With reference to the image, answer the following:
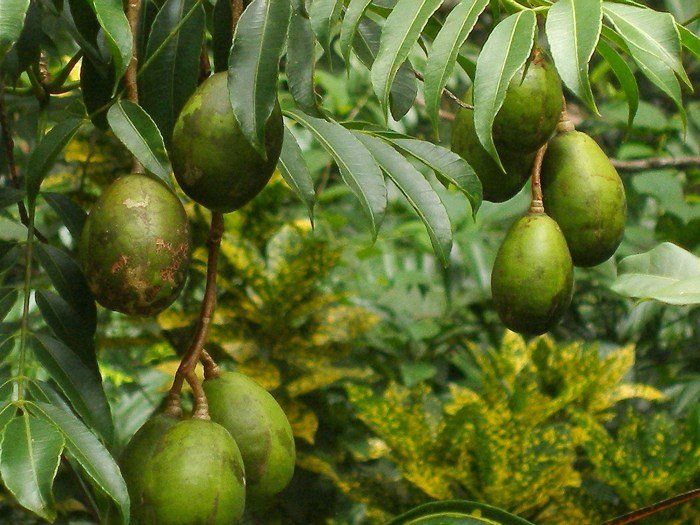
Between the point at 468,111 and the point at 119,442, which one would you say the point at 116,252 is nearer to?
the point at 468,111

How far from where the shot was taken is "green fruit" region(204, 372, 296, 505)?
84 centimetres

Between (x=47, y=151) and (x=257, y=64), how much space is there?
20cm

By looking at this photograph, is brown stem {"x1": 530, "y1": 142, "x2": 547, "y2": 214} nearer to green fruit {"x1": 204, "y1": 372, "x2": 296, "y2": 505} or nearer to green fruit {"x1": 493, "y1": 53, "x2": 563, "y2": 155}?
green fruit {"x1": 493, "y1": 53, "x2": 563, "y2": 155}

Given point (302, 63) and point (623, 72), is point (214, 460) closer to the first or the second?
point (302, 63)

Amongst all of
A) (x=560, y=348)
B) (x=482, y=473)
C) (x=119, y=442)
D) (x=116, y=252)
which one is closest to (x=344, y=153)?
(x=116, y=252)

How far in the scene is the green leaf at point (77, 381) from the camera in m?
0.92

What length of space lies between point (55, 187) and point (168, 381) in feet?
1.24

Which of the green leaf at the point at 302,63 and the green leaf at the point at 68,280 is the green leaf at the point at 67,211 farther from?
the green leaf at the point at 302,63

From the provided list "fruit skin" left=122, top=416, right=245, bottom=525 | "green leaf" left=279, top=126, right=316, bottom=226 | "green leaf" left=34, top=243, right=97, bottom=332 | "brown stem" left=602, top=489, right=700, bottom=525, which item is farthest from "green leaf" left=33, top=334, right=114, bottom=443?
"brown stem" left=602, top=489, right=700, bottom=525

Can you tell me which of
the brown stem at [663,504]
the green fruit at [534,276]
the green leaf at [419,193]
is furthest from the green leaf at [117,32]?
the brown stem at [663,504]

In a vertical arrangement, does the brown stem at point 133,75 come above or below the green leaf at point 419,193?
above

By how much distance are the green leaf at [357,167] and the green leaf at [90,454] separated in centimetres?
27

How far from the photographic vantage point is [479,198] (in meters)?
0.89

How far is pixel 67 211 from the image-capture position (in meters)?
1.03
